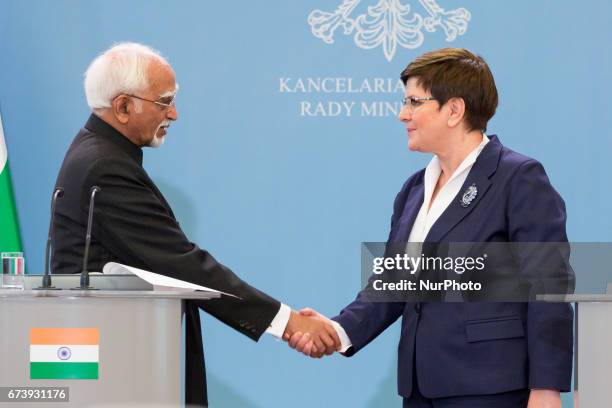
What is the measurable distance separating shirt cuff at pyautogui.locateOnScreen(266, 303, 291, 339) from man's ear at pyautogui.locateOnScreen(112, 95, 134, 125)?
0.82m

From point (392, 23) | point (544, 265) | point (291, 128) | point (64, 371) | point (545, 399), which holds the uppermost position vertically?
point (392, 23)

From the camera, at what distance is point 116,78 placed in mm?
3332

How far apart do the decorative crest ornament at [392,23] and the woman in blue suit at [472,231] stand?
58.5 inches

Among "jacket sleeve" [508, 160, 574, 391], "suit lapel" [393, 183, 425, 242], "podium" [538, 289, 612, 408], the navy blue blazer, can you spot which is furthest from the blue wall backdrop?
"podium" [538, 289, 612, 408]

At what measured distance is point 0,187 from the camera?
182 inches

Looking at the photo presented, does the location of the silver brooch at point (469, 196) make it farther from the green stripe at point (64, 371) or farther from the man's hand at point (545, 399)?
the green stripe at point (64, 371)

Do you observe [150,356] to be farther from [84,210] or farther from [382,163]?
[382,163]

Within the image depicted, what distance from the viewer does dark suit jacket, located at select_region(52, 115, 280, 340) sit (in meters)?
3.02

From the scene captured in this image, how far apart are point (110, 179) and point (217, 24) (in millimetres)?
1829

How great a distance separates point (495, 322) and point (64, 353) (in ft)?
3.90

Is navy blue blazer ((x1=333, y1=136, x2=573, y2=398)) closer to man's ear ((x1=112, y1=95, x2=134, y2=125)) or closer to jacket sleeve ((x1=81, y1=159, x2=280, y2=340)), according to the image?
jacket sleeve ((x1=81, y1=159, x2=280, y2=340))

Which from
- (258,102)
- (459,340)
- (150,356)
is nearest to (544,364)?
(459,340)

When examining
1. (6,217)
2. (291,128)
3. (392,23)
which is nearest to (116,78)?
(291,128)

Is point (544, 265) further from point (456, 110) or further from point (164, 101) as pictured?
point (164, 101)
